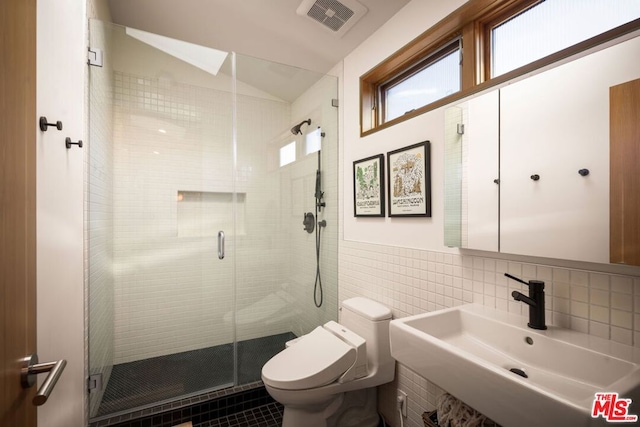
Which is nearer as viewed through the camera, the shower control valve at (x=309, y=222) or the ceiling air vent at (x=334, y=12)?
the ceiling air vent at (x=334, y=12)

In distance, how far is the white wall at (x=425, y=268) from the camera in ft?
3.33

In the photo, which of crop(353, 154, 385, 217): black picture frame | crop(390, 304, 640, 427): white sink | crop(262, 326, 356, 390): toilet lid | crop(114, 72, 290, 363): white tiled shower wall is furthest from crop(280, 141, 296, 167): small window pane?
crop(390, 304, 640, 427): white sink

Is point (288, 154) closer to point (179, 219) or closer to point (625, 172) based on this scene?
point (179, 219)

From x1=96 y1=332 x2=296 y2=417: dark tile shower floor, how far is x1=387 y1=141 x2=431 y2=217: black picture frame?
1.50 meters

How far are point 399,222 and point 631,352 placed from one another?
1.11 meters

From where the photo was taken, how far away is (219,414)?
2.00 m

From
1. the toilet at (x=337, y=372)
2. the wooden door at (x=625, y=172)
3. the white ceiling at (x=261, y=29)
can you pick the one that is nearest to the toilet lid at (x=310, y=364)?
the toilet at (x=337, y=372)

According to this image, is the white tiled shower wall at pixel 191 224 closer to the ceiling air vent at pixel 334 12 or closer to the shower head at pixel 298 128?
the shower head at pixel 298 128

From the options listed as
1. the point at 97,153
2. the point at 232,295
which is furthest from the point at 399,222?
the point at 97,153

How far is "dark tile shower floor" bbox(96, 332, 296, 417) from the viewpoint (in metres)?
1.93

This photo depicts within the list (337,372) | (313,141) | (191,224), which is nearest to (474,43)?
(313,141)

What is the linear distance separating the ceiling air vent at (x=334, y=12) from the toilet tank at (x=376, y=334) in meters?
1.91

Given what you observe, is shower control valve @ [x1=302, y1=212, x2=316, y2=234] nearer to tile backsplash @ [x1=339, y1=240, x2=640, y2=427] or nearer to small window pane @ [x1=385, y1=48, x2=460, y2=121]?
tile backsplash @ [x1=339, y1=240, x2=640, y2=427]

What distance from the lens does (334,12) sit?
1.89 metres
